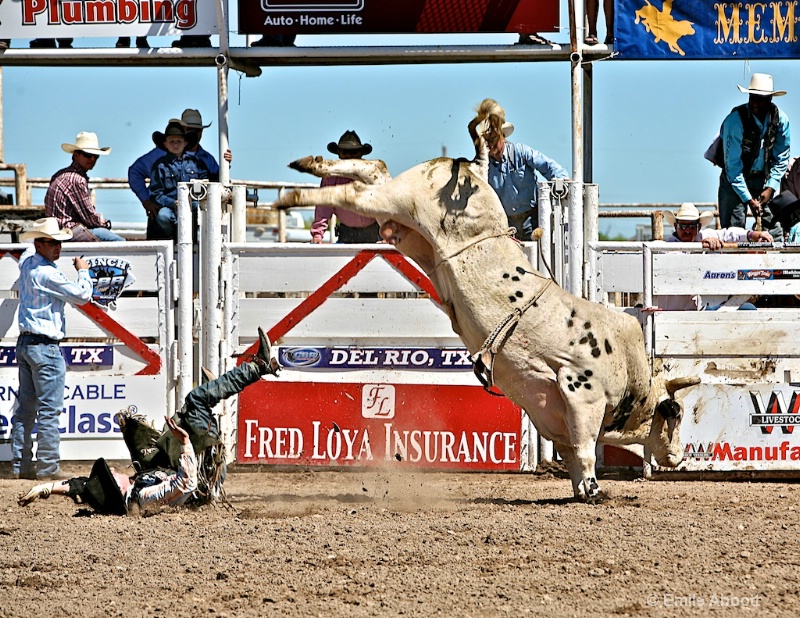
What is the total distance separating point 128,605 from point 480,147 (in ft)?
11.1

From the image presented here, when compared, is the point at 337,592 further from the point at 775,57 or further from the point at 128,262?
the point at 775,57

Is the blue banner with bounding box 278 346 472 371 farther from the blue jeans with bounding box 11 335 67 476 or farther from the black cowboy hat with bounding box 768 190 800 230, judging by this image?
the black cowboy hat with bounding box 768 190 800 230

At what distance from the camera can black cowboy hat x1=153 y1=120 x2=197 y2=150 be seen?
32.2 ft

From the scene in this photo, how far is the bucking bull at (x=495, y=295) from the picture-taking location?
22.1 feet

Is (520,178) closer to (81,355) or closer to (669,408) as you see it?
(669,408)

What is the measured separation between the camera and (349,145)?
9.95m

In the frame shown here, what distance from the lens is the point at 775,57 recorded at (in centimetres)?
923

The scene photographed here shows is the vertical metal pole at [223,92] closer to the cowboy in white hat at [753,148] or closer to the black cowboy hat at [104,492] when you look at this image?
the black cowboy hat at [104,492]

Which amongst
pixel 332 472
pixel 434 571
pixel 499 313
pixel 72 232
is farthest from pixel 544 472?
pixel 72 232

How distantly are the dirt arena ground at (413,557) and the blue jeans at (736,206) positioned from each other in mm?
2803

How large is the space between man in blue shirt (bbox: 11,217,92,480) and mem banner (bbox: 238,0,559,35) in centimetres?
243

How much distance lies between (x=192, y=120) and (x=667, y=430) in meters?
5.02

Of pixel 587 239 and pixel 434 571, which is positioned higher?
pixel 587 239

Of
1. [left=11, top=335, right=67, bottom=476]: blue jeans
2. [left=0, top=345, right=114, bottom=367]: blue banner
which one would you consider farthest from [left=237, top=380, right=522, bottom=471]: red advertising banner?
[left=11, top=335, right=67, bottom=476]: blue jeans
